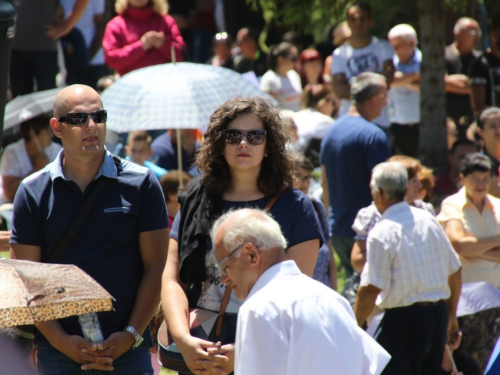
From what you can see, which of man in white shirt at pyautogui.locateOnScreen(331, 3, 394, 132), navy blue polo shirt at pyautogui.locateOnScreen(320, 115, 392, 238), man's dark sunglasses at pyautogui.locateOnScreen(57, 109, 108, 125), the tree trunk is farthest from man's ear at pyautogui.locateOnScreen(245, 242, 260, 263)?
man in white shirt at pyautogui.locateOnScreen(331, 3, 394, 132)

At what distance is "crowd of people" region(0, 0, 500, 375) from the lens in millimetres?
3268

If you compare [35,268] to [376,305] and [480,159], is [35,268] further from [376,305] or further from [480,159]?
[480,159]

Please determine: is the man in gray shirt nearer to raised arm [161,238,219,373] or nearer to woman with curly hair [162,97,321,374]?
woman with curly hair [162,97,321,374]

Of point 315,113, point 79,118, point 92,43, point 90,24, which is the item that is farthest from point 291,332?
point 90,24

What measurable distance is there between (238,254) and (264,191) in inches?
35.8

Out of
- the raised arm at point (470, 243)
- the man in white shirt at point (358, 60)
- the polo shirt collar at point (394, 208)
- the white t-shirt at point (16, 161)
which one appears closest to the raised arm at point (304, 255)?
the polo shirt collar at point (394, 208)

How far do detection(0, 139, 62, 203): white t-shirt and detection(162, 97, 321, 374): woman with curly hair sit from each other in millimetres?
3970

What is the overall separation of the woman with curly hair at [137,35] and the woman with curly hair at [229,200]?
17.7 ft

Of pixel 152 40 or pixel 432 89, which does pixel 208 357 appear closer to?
pixel 152 40

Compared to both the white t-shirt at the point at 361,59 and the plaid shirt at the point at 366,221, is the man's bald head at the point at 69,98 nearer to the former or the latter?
the plaid shirt at the point at 366,221

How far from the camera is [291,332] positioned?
10.2 ft

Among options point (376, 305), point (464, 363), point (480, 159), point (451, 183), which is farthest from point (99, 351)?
point (451, 183)

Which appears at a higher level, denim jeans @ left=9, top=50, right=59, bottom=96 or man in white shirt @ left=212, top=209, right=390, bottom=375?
man in white shirt @ left=212, top=209, right=390, bottom=375

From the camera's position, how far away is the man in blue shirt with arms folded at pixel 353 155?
23.8 ft
